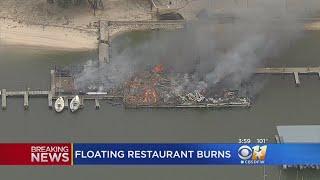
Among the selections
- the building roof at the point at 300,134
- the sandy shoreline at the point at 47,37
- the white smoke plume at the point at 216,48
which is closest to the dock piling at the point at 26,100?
the white smoke plume at the point at 216,48

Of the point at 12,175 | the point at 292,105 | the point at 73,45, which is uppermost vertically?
the point at 73,45

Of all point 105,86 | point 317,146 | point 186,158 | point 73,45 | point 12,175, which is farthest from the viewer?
point 73,45

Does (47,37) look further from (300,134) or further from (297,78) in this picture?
(300,134)

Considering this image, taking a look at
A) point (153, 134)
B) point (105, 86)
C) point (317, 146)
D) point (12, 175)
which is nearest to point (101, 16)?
point (105, 86)

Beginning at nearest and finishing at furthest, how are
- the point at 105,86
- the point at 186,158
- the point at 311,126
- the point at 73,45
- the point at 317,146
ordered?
1. the point at 186,158
2. the point at 317,146
3. the point at 311,126
4. the point at 105,86
5. the point at 73,45

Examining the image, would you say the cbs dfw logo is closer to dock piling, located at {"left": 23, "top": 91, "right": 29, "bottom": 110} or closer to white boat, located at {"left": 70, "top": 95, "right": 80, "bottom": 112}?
white boat, located at {"left": 70, "top": 95, "right": 80, "bottom": 112}

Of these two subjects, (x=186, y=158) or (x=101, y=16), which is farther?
(x=101, y=16)

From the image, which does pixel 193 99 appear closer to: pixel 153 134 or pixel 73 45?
pixel 153 134

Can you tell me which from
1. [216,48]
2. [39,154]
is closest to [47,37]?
[216,48]

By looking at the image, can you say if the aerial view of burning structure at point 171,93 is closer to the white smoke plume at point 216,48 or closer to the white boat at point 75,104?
the white smoke plume at point 216,48
